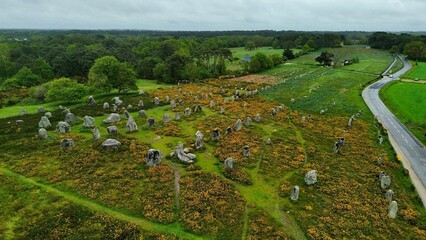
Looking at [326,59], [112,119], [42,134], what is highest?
[42,134]

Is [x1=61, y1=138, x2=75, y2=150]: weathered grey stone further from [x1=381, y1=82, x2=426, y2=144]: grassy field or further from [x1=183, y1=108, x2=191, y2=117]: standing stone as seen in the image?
[x1=381, y1=82, x2=426, y2=144]: grassy field

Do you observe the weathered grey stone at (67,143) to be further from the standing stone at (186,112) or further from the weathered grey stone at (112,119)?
the standing stone at (186,112)

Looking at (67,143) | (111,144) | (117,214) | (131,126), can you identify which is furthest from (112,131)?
(117,214)

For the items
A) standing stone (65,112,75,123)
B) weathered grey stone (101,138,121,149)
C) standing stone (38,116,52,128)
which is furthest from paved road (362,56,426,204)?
standing stone (38,116,52,128)

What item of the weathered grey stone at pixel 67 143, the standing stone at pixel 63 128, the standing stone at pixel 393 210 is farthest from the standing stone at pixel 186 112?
the standing stone at pixel 393 210

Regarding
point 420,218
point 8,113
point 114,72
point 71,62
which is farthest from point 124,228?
point 71,62

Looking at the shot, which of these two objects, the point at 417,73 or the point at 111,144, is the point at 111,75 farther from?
the point at 417,73
